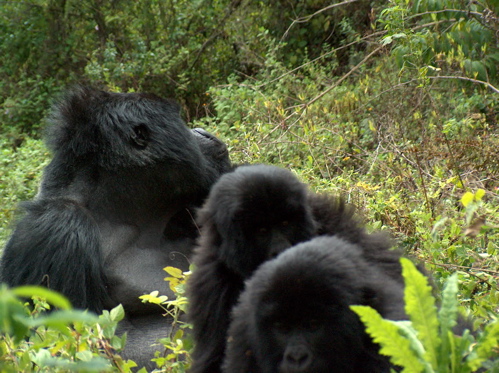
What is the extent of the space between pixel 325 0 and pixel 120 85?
9.73 feet

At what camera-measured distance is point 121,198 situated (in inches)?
146

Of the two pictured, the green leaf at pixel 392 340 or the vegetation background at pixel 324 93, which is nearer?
the green leaf at pixel 392 340

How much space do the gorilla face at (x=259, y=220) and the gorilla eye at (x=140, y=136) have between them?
1.25 metres

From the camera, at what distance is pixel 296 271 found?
200 centimetres

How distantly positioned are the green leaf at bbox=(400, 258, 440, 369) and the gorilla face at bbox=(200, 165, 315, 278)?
3.70 feet

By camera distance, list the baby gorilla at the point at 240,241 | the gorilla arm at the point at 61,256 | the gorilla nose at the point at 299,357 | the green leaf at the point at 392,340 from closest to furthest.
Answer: the green leaf at the point at 392,340 → the gorilla nose at the point at 299,357 → the baby gorilla at the point at 240,241 → the gorilla arm at the point at 61,256

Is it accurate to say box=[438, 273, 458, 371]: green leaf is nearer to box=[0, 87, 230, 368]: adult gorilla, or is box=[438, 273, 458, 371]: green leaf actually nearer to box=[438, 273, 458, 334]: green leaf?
box=[438, 273, 458, 334]: green leaf

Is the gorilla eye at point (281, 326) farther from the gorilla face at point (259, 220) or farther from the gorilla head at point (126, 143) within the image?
the gorilla head at point (126, 143)

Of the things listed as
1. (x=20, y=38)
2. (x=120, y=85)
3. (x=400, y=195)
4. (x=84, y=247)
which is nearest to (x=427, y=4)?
(x=400, y=195)

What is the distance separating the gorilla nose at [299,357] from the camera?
6.53 feet

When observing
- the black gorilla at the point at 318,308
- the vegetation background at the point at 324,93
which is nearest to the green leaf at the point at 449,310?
the vegetation background at the point at 324,93

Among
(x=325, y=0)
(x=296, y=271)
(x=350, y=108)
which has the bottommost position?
(x=350, y=108)

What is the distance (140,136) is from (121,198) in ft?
1.17

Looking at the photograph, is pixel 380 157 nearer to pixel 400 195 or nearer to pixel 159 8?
pixel 400 195
